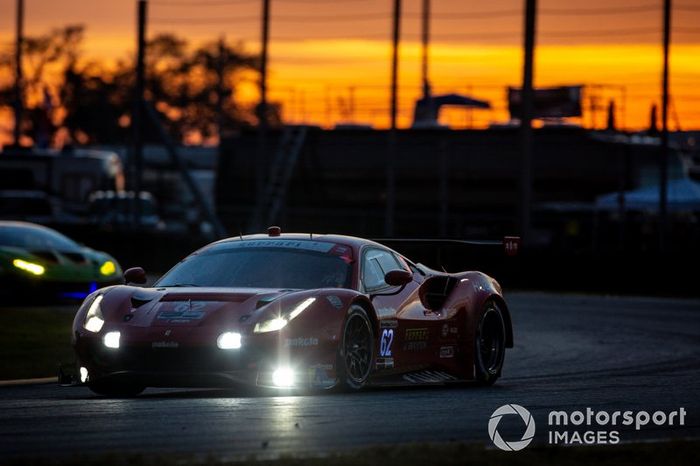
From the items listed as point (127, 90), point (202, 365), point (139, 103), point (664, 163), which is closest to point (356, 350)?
point (202, 365)

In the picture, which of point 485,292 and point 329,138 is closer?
point 485,292

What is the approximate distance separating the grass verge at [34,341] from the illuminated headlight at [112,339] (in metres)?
3.53

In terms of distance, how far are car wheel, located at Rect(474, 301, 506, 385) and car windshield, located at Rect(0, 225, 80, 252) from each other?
10851mm

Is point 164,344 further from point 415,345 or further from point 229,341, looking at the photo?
point 415,345

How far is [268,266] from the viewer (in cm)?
1164

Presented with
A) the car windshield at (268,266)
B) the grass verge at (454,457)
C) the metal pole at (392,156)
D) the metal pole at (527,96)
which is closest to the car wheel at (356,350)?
the car windshield at (268,266)

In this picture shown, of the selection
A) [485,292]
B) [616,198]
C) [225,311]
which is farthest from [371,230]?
[225,311]

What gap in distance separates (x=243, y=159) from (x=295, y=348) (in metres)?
32.0

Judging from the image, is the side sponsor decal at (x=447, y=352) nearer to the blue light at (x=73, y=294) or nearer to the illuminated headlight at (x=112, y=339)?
the illuminated headlight at (x=112, y=339)

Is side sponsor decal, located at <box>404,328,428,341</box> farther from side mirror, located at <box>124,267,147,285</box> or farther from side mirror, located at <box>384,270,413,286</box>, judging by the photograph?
side mirror, located at <box>124,267,147,285</box>

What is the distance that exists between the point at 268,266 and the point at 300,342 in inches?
47.0

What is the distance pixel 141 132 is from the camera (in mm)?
41875

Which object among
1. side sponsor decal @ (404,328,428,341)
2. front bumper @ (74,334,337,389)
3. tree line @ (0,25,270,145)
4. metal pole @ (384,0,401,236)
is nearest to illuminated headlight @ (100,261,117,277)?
side sponsor decal @ (404,328,428,341)

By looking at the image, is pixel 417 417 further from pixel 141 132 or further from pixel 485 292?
pixel 141 132
